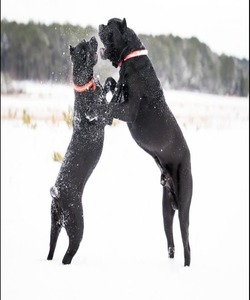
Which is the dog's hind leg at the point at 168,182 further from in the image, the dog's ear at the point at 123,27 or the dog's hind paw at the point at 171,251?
the dog's ear at the point at 123,27

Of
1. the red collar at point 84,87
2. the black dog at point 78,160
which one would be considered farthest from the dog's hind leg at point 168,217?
the red collar at point 84,87

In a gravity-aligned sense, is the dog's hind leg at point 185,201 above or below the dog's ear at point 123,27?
below

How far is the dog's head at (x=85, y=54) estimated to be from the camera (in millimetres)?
1353

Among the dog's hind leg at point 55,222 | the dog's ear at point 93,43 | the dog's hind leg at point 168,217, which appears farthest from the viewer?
the dog's hind leg at point 168,217

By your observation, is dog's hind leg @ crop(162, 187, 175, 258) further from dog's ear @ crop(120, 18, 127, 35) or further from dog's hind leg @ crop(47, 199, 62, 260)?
dog's ear @ crop(120, 18, 127, 35)

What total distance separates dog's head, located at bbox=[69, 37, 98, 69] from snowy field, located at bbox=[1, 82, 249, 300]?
0.17 metres

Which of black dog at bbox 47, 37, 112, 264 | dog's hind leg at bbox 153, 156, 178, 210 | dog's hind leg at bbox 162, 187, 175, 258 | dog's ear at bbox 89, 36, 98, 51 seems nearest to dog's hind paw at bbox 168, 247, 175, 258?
dog's hind leg at bbox 162, 187, 175, 258

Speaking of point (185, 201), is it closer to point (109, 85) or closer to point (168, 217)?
point (168, 217)

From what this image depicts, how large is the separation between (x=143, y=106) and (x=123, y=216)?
0.57 meters

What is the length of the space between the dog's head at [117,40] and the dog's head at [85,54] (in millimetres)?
27

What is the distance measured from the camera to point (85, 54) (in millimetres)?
1363

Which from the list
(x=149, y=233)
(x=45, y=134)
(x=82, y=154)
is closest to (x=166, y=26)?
(x=45, y=134)

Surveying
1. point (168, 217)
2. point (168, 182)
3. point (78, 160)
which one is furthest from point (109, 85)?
point (168, 217)

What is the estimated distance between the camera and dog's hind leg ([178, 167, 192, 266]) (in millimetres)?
1546
